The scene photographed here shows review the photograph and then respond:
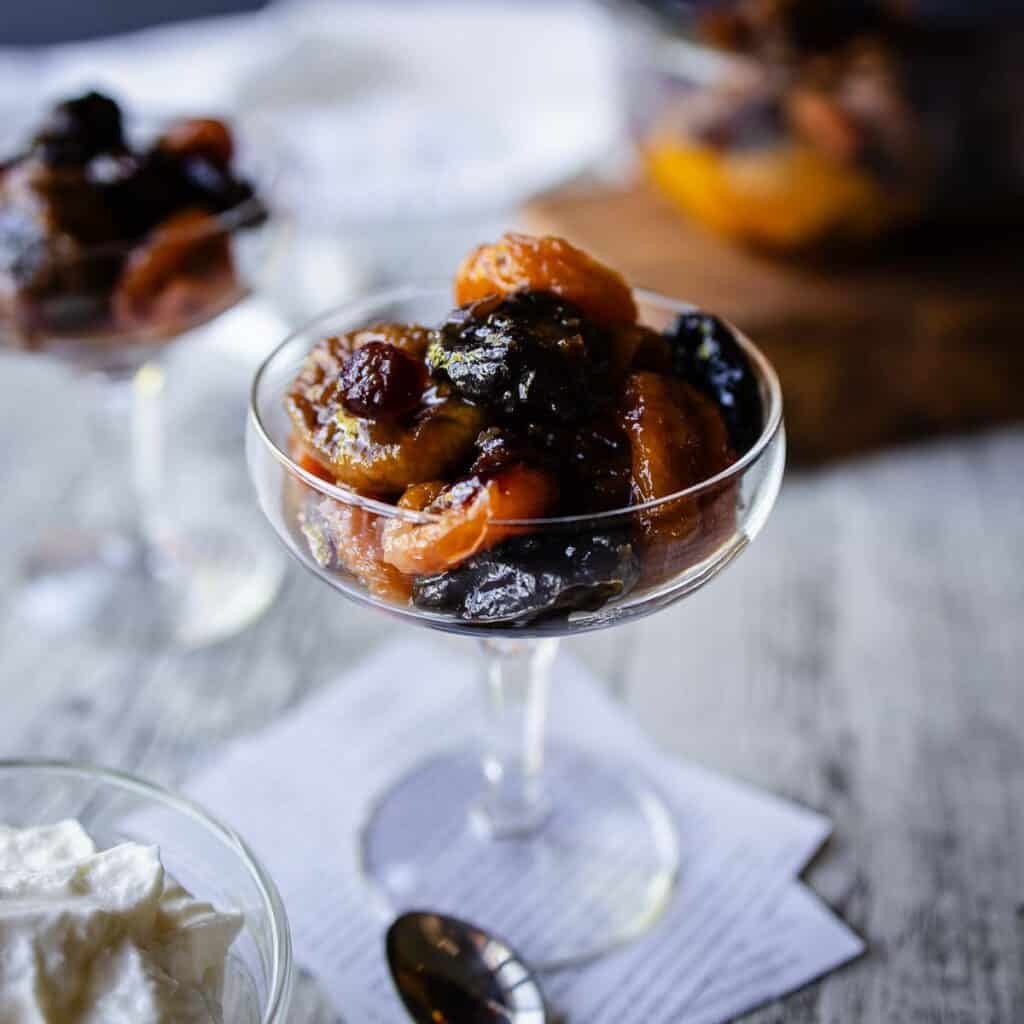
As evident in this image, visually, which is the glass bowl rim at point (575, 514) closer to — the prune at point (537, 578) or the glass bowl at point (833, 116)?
the prune at point (537, 578)

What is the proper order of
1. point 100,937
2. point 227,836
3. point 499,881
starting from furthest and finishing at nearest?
point 499,881, point 227,836, point 100,937

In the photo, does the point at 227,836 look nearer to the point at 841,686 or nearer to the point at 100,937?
the point at 100,937

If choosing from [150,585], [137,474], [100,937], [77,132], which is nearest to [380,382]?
[100,937]

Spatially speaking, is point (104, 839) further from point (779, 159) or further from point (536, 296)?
point (779, 159)

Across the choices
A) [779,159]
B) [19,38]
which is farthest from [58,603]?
[19,38]

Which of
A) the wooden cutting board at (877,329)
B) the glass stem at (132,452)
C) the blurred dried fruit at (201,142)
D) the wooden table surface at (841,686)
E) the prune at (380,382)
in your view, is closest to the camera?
the prune at (380,382)

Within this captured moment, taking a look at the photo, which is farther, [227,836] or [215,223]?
[215,223]

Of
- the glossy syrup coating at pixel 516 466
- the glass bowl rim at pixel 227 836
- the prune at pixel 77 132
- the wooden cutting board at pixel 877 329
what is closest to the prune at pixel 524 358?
the glossy syrup coating at pixel 516 466
